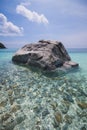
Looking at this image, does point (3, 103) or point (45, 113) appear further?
point (3, 103)

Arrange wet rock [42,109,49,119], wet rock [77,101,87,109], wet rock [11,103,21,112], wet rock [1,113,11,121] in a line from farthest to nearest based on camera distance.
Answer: wet rock [77,101,87,109] → wet rock [11,103,21,112] → wet rock [42,109,49,119] → wet rock [1,113,11,121]

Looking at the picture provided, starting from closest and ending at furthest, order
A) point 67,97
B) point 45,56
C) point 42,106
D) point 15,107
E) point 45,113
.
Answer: point 45,113
point 15,107
point 42,106
point 67,97
point 45,56

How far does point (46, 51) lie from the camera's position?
2542 centimetres

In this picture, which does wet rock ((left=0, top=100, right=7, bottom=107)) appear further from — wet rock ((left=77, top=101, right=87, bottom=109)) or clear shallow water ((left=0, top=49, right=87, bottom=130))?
wet rock ((left=77, top=101, right=87, bottom=109))

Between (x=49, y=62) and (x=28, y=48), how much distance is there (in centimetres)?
827

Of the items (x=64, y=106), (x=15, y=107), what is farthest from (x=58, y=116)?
(x=15, y=107)

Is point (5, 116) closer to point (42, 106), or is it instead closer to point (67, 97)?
point (42, 106)

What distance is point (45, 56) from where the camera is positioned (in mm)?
23781

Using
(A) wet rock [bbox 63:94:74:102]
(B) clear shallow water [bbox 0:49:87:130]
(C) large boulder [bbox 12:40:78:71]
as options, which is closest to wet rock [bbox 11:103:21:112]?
(B) clear shallow water [bbox 0:49:87:130]

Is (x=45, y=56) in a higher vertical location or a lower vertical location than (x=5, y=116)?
higher


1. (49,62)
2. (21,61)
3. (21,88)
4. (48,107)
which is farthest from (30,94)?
(21,61)

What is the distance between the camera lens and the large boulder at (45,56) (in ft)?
75.6

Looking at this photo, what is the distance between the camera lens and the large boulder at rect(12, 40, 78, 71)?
75.6 feet

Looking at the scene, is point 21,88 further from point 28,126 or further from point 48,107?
point 28,126
